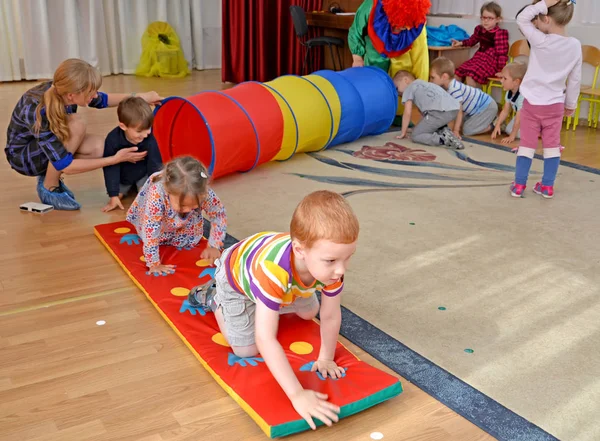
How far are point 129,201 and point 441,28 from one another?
353cm

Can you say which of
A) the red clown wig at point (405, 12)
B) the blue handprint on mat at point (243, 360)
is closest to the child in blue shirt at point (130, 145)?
the blue handprint on mat at point (243, 360)

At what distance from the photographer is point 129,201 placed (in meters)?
3.08

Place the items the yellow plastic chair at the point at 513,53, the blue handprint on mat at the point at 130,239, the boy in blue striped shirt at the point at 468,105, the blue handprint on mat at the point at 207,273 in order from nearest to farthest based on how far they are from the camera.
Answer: the blue handprint on mat at the point at 207,273, the blue handprint on mat at the point at 130,239, the boy in blue striped shirt at the point at 468,105, the yellow plastic chair at the point at 513,53

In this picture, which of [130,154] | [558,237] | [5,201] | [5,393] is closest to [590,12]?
[558,237]

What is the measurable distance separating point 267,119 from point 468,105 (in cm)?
169

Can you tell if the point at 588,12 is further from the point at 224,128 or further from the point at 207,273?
the point at 207,273

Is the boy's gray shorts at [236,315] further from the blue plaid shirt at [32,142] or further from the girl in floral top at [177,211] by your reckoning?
the blue plaid shirt at [32,142]

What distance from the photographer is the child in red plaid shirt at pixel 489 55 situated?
5129 millimetres

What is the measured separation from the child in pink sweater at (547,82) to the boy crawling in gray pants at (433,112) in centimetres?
93

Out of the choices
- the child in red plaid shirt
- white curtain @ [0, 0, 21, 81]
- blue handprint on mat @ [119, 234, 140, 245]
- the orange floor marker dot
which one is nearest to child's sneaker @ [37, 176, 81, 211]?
blue handprint on mat @ [119, 234, 140, 245]

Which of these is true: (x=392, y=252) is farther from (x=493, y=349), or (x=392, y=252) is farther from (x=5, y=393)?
(x=5, y=393)

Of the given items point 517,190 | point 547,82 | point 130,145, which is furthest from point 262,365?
point 547,82

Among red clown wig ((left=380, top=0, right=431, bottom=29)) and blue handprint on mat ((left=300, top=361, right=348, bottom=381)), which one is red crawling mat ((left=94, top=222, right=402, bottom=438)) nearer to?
blue handprint on mat ((left=300, top=361, right=348, bottom=381))

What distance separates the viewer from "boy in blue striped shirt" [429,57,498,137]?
14.5 feet
